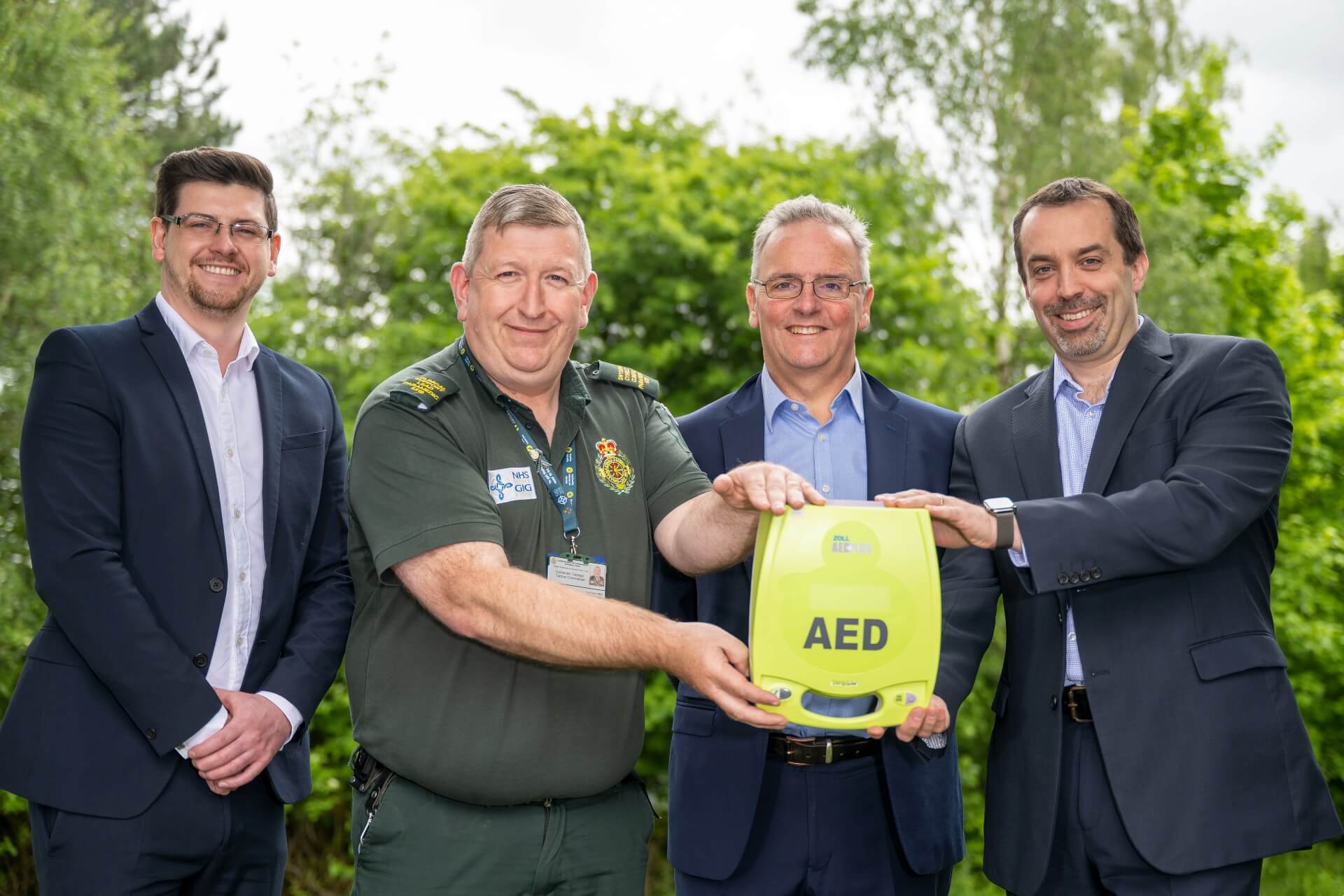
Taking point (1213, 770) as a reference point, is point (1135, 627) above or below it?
above

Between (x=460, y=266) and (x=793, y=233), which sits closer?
(x=460, y=266)

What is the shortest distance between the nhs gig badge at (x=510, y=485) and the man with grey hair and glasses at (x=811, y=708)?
0.68m

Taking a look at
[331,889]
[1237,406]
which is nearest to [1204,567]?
[1237,406]

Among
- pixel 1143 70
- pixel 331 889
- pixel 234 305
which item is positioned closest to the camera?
pixel 234 305

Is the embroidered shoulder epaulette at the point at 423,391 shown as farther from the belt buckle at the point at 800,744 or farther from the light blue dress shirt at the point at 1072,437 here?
the light blue dress shirt at the point at 1072,437

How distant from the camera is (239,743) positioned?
3062 mm

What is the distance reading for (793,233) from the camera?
148 inches

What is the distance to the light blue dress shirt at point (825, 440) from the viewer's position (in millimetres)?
3680

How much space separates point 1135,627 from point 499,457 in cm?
175

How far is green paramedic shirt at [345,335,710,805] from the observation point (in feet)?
8.98

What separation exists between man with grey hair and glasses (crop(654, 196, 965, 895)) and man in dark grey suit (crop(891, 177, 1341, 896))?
242 millimetres

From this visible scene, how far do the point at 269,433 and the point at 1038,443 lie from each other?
2.23m

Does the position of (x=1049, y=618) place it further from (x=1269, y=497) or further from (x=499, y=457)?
(x=499, y=457)

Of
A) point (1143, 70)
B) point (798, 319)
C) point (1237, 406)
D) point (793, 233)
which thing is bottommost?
point (1237, 406)
